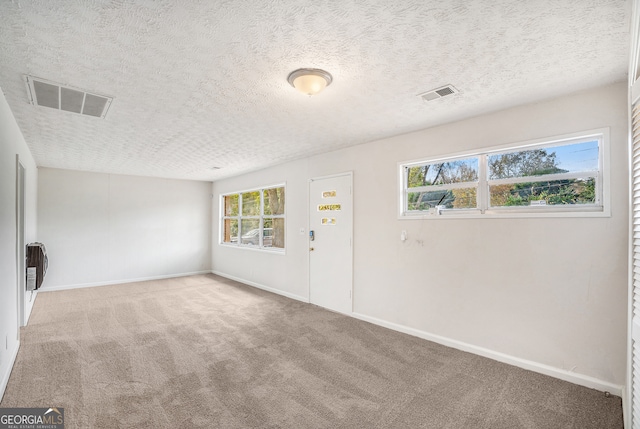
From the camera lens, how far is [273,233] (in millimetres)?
6238

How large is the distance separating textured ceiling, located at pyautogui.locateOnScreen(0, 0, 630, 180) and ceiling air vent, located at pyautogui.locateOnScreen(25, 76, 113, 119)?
3.4 inches

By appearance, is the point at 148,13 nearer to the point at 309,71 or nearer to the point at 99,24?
the point at 99,24

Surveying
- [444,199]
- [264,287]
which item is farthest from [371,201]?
[264,287]

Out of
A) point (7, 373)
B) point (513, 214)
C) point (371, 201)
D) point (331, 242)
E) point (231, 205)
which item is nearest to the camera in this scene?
point (7, 373)

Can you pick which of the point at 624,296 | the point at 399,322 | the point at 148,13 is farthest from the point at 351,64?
the point at 399,322

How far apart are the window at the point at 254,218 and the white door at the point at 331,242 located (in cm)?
110

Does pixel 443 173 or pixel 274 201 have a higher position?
pixel 443 173

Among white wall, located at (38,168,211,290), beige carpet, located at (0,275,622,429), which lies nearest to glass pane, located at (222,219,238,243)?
white wall, located at (38,168,211,290)

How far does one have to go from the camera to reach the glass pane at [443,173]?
337 cm

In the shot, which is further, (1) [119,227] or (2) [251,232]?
(2) [251,232]

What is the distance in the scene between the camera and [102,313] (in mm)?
4582

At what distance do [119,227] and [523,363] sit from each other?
7582mm

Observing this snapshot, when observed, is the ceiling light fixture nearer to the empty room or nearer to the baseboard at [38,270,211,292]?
the empty room

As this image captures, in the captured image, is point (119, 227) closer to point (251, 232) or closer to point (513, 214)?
point (251, 232)
